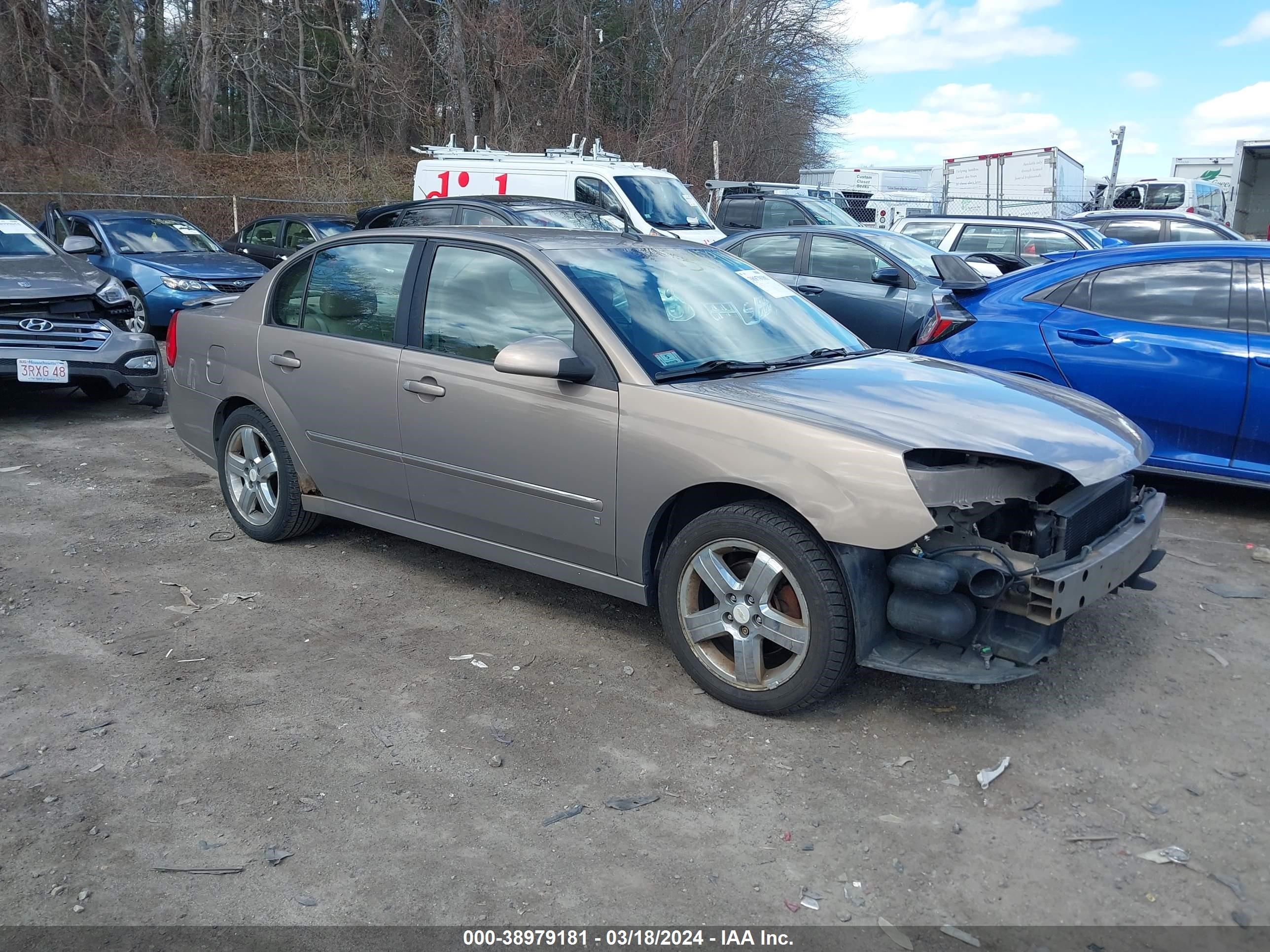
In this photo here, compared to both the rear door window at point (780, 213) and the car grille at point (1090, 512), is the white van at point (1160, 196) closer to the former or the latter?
the rear door window at point (780, 213)

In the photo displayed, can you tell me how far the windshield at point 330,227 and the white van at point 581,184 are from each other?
1.16m

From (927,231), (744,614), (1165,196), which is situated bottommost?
(744,614)

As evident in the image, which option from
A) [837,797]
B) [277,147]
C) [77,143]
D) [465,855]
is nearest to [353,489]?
[465,855]

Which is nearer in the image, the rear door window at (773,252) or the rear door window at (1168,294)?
the rear door window at (1168,294)

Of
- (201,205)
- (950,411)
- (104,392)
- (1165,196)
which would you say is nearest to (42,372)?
(104,392)

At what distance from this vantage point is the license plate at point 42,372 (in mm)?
7969

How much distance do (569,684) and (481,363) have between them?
139 cm

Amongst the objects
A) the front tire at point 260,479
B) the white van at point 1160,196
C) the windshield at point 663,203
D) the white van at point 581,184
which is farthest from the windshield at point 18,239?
the white van at point 1160,196

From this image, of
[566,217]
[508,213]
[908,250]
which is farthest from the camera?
[566,217]

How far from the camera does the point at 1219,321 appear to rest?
5961 millimetres

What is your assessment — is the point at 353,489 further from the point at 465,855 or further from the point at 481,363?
the point at 465,855

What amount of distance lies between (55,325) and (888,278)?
685cm

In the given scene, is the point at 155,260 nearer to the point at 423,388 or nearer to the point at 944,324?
the point at 423,388

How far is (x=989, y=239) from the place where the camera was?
41.5 ft
